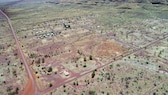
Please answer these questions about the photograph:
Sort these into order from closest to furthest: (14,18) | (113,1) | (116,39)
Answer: (116,39)
(14,18)
(113,1)

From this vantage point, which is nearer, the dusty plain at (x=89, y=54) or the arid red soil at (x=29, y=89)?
the arid red soil at (x=29, y=89)

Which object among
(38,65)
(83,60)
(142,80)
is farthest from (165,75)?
(38,65)

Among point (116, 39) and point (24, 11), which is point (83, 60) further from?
point (24, 11)

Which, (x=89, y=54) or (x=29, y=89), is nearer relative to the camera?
(x=29, y=89)

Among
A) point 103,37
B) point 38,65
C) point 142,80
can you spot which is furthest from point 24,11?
point 142,80

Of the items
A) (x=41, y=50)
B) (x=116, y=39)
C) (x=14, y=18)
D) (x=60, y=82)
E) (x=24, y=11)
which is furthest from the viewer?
(x=24, y=11)

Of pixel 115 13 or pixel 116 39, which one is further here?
pixel 115 13

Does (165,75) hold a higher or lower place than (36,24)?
lower

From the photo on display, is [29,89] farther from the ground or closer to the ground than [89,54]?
closer to the ground

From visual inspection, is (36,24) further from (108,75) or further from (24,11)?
(108,75)

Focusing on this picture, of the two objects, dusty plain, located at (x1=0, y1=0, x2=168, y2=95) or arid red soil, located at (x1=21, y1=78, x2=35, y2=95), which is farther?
Answer: dusty plain, located at (x1=0, y1=0, x2=168, y2=95)
